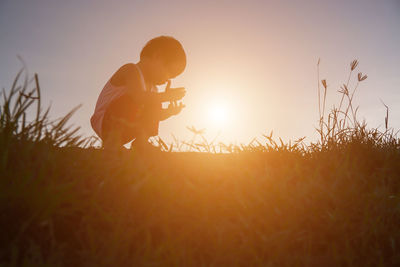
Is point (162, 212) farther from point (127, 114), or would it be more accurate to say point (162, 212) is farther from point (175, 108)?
point (127, 114)

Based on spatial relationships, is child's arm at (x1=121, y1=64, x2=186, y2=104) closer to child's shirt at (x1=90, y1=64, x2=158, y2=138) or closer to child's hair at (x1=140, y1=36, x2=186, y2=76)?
child's shirt at (x1=90, y1=64, x2=158, y2=138)

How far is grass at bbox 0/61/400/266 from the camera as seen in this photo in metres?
1.00

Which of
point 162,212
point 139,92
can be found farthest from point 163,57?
point 162,212

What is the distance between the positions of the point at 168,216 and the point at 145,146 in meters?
0.73

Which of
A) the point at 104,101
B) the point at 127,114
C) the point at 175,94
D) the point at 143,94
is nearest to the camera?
the point at 175,94

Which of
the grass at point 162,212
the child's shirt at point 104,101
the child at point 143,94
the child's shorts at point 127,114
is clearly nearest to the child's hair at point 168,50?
the child at point 143,94

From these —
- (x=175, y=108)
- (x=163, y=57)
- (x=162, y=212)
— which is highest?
(x=163, y=57)

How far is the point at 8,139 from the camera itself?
1.18m

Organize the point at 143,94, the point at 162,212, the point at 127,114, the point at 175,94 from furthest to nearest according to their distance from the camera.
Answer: the point at 127,114, the point at 143,94, the point at 175,94, the point at 162,212

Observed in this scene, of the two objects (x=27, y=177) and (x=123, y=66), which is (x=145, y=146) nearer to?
(x=27, y=177)

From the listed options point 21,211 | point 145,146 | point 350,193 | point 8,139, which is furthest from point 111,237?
point 350,193

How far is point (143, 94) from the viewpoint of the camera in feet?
9.19

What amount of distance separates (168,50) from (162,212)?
98.1 inches

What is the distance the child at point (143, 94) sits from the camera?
2.77m
